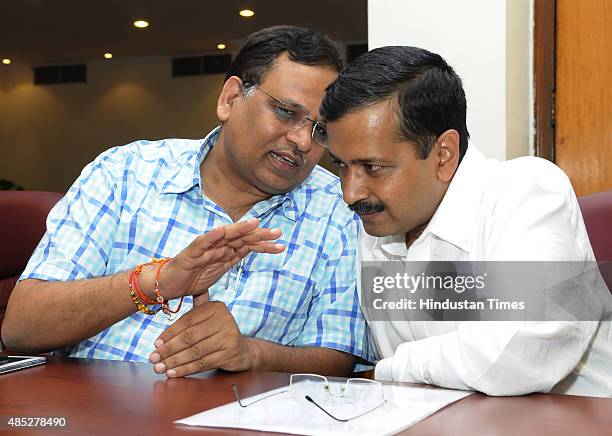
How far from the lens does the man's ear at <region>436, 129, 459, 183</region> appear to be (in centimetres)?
157

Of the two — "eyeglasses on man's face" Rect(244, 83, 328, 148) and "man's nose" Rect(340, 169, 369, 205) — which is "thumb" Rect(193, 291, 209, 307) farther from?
"eyeglasses on man's face" Rect(244, 83, 328, 148)

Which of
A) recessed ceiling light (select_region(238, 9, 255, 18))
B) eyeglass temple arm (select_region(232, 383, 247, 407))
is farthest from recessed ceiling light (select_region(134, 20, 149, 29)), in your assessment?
eyeglass temple arm (select_region(232, 383, 247, 407))

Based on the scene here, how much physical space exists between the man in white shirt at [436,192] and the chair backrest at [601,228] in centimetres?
9

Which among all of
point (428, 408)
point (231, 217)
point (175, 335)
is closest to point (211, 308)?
point (175, 335)

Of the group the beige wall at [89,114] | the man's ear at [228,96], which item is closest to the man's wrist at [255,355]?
the man's ear at [228,96]

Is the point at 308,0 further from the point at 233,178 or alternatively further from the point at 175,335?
the point at 175,335

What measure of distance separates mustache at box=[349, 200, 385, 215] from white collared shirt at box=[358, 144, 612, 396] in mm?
115

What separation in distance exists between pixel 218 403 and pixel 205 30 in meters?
10.8

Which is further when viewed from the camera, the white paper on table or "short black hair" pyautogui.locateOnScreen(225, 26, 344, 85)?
"short black hair" pyautogui.locateOnScreen(225, 26, 344, 85)

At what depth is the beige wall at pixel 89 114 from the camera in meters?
13.9

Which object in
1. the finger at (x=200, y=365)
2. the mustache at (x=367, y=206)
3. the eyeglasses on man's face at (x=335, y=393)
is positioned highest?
A: the mustache at (x=367, y=206)

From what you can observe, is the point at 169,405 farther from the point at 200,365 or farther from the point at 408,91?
the point at 408,91

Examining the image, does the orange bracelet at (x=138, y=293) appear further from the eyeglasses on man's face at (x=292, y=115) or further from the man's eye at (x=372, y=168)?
the eyeglasses on man's face at (x=292, y=115)

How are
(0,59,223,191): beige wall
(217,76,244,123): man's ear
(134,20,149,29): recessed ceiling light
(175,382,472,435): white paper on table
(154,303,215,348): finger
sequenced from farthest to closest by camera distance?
(0,59,223,191): beige wall, (134,20,149,29): recessed ceiling light, (217,76,244,123): man's ear, (154,303,215,348): finger, (175,382,472,435): white paper on table
